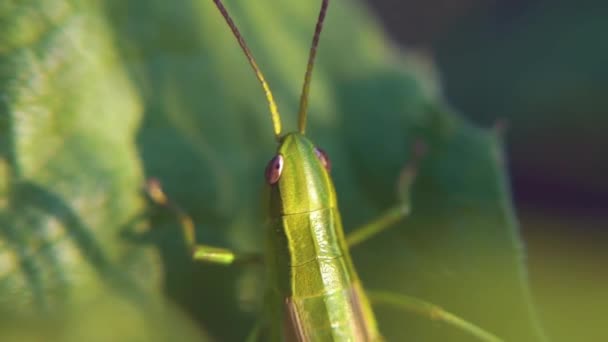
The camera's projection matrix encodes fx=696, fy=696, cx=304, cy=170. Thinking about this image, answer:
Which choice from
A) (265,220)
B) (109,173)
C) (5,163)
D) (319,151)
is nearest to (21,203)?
A: (5,163)

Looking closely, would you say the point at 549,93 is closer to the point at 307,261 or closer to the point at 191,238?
the point at 307,261

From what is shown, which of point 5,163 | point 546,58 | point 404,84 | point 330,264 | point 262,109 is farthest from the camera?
point 546,58

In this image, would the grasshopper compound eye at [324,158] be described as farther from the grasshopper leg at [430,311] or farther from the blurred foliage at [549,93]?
the blurred foliage at [549,93]

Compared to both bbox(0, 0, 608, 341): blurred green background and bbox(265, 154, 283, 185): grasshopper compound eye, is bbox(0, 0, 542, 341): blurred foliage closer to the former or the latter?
bbox(0, 0, 608, 341): blurred green background

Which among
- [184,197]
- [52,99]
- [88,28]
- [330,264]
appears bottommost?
[330,264]

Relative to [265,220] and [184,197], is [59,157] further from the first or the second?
[265,220]
